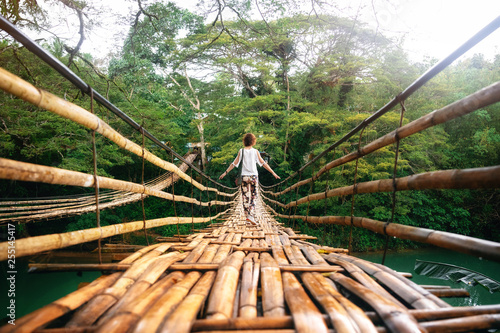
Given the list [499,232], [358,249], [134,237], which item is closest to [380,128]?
[358,249]

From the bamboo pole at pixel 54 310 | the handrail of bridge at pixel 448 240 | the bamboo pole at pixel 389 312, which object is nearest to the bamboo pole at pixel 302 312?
the bamboo pole at pixel 389 312

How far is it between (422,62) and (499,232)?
20.8ft

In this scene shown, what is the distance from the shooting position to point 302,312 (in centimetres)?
50

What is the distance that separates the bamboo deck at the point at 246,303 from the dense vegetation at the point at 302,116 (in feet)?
18.0

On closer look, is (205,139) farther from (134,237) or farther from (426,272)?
(426,272)

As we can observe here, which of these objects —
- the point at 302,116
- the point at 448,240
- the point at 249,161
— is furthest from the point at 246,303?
the point at 302,116

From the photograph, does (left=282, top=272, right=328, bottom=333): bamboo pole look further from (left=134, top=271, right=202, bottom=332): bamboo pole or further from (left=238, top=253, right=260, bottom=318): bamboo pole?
(left=134, top=271, right=202, bottom=332): bamboo pole

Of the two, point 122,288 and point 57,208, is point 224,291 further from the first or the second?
point 57,208

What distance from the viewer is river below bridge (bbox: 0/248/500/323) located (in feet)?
19.2

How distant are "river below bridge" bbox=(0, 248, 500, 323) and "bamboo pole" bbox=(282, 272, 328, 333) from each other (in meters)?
6.36

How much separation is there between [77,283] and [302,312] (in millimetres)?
8145

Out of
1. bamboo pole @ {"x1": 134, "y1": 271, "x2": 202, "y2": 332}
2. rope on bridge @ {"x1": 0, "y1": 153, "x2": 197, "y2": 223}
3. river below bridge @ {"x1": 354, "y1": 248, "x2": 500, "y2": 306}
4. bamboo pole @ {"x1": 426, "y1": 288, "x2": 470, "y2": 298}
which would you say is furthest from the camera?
river below bridge @ {"x1": 354, "y1": 248, "x2": 500, "y2": 306}

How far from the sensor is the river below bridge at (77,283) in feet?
19.2

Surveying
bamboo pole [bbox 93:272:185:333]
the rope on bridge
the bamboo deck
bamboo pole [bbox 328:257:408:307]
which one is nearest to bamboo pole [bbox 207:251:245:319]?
the bamboo deck
